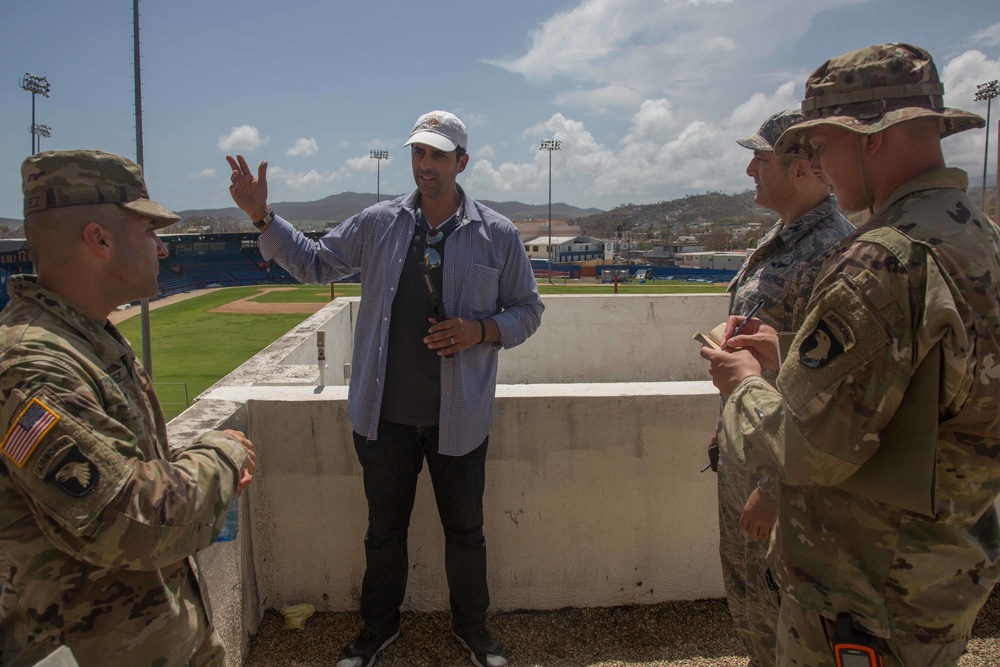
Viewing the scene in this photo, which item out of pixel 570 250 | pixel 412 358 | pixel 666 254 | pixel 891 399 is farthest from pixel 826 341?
pixel 666 254

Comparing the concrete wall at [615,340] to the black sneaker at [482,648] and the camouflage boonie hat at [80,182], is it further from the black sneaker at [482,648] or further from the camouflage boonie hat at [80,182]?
the camouflage boonie hat at [80,182]

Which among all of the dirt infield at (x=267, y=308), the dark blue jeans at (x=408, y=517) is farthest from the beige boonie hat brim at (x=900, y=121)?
the dirt infield at (x=267, y=308)

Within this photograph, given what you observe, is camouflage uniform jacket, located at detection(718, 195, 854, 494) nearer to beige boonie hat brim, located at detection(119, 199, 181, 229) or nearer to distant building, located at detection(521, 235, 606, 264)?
beige boonie hat brim, located at detection(119, 199, 181, 229)

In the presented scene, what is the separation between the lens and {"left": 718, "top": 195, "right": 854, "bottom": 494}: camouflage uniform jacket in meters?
2.26

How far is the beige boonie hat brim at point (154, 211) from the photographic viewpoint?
151 cm

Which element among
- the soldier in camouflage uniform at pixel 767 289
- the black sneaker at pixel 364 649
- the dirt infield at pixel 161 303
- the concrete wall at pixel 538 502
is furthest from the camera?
the dirt infield at pixel 161 303

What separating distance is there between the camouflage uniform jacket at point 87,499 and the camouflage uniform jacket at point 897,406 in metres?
1.29

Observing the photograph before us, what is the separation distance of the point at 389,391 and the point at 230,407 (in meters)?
0.65

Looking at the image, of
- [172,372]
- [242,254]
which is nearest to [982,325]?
[172,372]

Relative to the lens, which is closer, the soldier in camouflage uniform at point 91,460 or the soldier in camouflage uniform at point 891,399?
the soldier in camouflage uniform at point 91,460

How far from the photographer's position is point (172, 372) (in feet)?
74.5

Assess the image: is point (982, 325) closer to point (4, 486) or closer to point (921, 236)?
point (921, 236)

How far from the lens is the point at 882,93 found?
1.50 metres

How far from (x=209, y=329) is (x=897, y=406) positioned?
33004 mm
